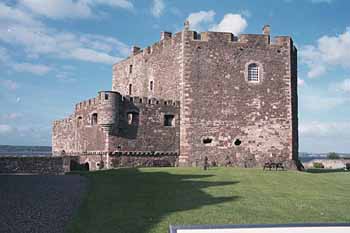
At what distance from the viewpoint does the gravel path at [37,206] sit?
820 centimetres

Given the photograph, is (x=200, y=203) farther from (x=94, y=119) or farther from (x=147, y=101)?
(x=94, y=119)

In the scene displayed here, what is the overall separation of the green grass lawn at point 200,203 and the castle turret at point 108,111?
24.6 feet

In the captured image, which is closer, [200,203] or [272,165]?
[200,203]

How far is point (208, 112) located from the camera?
25.9m

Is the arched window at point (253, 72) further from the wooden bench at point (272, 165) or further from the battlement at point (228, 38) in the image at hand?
the wooden bench at point (272, 165)

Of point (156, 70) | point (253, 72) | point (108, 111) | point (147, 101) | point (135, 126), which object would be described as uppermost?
point (156, 70)

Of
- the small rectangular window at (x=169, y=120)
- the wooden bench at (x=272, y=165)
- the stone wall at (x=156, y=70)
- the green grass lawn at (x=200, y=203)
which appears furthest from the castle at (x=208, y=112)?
the green grass lawn at (x=200, y=203)

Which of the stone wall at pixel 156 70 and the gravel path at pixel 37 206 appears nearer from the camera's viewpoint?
the gravel path at pixel 37 206

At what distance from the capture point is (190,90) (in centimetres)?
2583

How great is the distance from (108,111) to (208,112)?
6546 millimetres

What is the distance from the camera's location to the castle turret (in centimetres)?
2436

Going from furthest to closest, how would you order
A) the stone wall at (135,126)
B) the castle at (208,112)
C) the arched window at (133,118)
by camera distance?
the arched window at (133,118) < the castle at (208,112) < the stone wall at (135,126)

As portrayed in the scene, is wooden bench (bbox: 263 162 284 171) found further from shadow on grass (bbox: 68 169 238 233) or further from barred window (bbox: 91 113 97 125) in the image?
barred window (bbox: 91 113 97 125)

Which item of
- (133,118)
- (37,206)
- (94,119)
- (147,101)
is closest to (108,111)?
(133,118)
